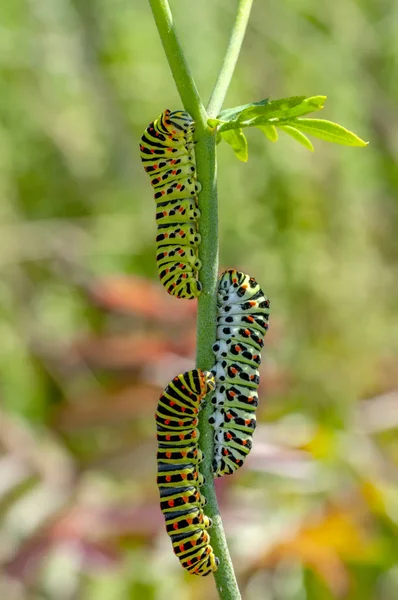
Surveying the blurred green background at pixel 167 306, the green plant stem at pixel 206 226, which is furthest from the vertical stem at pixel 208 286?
the blurred green background at pixel 167 306

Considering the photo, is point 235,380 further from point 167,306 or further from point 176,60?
point 167,306

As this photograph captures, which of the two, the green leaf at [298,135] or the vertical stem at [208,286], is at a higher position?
the green leaf at [298,135]

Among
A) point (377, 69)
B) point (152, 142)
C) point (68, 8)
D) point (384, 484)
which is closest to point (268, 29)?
point (377, 69)

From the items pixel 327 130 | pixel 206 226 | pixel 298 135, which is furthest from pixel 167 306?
pixel 206 226

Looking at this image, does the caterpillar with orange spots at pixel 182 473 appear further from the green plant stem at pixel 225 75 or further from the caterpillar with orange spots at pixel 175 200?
the green plant stem at pixel 225 75

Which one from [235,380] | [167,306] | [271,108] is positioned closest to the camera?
[271,108]
